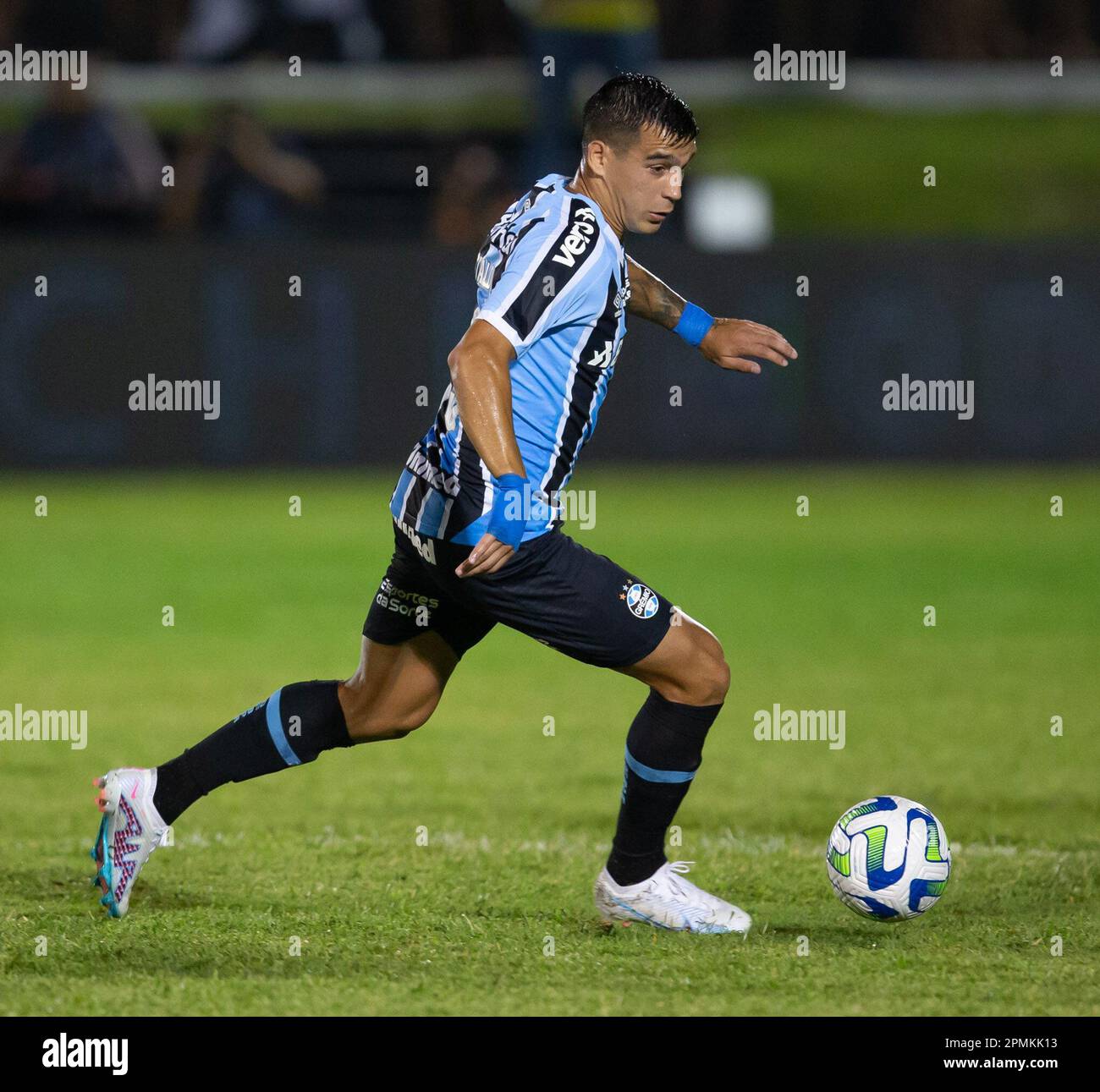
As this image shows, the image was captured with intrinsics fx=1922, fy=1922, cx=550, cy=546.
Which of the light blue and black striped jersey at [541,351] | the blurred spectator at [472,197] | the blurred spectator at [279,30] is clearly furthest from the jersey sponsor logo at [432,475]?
the blurred spectator at [279,30]

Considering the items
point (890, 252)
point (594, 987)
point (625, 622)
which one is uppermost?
point (890, 252)

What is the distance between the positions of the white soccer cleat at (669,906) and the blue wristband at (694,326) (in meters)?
1.50

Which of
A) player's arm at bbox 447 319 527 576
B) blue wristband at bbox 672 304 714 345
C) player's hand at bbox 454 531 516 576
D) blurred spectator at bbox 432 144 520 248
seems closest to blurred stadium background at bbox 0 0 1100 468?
blurred spectator at bbox 432 144 520 248

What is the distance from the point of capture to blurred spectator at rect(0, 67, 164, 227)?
53.1ft

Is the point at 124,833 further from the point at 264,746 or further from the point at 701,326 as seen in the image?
the point at 701,326

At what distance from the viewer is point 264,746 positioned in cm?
531

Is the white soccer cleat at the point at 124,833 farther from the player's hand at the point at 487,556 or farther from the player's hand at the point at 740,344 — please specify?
the player's hand at the point at 740,344

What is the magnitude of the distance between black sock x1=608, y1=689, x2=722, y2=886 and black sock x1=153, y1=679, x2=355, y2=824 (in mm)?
799

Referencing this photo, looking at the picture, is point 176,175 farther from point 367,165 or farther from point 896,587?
point 896,587

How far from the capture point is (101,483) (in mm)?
15555

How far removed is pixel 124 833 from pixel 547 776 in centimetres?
237

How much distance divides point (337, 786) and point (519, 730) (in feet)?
3.77

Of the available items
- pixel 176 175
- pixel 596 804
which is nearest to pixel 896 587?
pixel 596 804

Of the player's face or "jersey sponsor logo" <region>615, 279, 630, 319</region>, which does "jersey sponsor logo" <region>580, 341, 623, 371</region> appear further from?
the player's face
